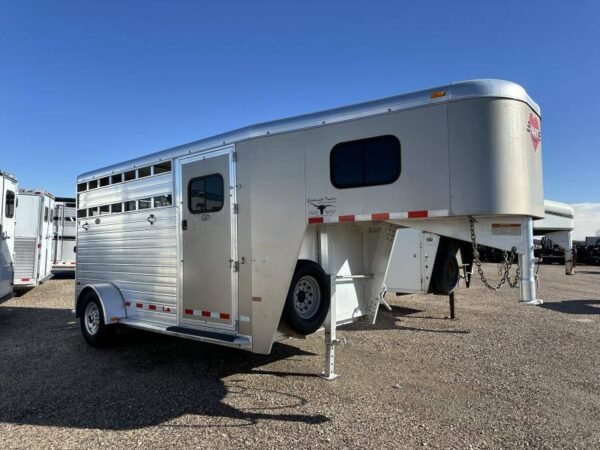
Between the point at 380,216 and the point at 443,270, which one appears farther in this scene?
the point at 443,270

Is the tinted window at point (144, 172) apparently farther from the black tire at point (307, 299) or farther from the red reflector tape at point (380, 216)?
the red reflector tape at point (380, 216)

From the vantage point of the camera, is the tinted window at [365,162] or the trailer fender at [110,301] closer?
the tinted window at [365,162]

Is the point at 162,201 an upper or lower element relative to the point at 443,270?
upper

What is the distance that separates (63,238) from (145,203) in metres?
10.4

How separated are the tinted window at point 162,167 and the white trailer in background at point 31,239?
747cm

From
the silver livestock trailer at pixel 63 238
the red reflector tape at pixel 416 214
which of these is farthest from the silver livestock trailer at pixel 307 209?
the silver livestock trailer at pixel 63 238

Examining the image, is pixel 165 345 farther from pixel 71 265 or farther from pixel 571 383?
pixel 71 265

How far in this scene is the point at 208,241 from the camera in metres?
5.26

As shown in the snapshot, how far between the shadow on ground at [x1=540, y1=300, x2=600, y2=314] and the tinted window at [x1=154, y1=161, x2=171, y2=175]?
927 centimetres

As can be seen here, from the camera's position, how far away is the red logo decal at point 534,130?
13.5ft

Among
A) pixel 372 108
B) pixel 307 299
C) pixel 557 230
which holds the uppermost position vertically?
pixel 372 108

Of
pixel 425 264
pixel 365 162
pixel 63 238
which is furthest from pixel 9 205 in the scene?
pixel 425 264

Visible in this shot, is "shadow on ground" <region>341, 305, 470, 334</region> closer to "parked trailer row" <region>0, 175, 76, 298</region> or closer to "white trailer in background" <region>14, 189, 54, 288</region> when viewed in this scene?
"parked trailer row" <region>0, 175, 76, 298</region>

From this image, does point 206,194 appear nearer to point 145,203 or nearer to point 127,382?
point 145,203
